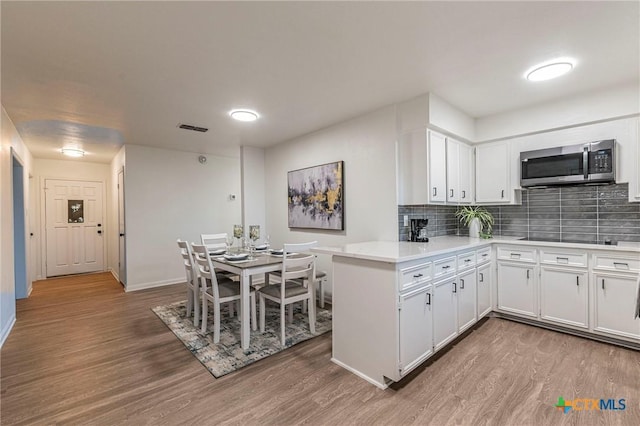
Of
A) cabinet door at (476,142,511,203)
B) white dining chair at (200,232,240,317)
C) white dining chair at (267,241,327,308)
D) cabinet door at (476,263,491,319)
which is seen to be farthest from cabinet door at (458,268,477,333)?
white dining chair at (200,232,240,317)

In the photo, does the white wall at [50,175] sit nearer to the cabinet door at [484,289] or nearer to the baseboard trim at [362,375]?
the baseboard trim at [362,375]

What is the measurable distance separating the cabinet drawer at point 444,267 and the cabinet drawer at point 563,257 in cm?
114

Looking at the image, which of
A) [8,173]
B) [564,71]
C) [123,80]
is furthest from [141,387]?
[564,71]

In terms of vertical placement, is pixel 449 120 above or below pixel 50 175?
above

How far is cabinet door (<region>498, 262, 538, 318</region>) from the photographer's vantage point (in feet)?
10.4

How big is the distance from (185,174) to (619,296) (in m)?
6.26

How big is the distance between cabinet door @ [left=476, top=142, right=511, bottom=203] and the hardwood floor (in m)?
1.55

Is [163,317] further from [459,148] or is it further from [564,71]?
[564,71]

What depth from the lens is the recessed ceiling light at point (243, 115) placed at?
11.4ft

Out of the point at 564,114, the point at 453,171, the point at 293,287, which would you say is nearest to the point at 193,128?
the point at 293,287

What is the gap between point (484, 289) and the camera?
3275 mm

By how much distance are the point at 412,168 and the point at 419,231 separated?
2.31 ft

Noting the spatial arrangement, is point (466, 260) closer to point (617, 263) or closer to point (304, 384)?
point (617, 263)

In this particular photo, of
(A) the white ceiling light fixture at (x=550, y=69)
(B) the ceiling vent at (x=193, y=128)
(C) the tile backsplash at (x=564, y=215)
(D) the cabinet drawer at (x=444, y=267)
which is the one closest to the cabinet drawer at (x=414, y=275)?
(D) the cabinet drawer at (x=444, y=267)
